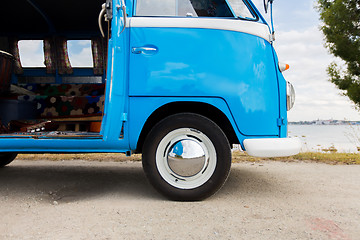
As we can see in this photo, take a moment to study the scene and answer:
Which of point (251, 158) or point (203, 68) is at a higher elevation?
point (203, 68)

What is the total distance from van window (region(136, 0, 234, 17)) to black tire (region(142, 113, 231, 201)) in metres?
1.00

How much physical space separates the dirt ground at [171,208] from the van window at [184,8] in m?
1.80

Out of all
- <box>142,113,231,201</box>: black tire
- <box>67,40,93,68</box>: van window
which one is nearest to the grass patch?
<box>67,40,93,68</box>: van window

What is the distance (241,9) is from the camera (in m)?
2.93

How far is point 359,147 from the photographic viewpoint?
6.70m

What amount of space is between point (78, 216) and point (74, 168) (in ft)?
7.80

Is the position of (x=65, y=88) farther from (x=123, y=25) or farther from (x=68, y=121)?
(x=123, y=25)

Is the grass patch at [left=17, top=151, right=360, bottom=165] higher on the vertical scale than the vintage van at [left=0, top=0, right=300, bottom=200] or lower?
lower

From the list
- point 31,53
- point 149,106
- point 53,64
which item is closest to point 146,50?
point 149,106

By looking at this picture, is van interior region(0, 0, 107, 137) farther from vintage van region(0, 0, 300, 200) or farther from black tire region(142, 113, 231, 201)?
black tire region(142, 113, 231, 201)

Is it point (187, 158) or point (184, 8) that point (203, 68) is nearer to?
point (184, 8)

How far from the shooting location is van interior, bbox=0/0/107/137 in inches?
177

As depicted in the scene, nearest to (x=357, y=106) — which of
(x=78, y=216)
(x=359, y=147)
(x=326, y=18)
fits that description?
(x=326, y=18)

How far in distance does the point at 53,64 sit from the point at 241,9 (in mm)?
3572
